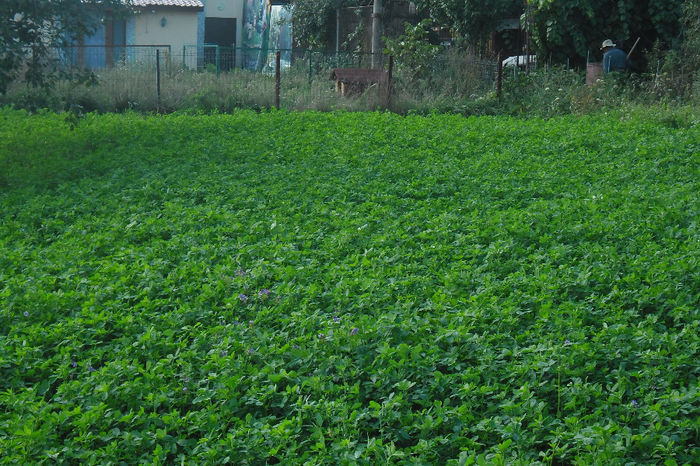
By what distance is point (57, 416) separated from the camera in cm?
385

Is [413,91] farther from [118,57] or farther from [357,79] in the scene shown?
[118,57]

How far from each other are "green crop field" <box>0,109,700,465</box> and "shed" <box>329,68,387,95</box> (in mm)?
9455

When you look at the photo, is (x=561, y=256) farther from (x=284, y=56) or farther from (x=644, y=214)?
(x=284, y=56)

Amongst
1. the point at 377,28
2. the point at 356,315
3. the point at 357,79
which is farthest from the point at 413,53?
the point at 356,315

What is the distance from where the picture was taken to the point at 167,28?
97.5 feet

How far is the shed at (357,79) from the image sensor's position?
61.9 feet

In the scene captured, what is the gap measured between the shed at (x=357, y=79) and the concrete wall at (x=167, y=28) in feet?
38.2

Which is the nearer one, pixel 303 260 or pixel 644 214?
pixel 303 260

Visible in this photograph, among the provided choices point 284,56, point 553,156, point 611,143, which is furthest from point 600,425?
point 284,56

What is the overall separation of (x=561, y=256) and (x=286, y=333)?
2.36 metres

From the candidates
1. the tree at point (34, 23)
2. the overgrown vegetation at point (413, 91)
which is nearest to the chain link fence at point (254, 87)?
the overgrown vegetation at point (413, 91)

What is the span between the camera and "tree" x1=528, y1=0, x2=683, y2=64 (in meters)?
18.8

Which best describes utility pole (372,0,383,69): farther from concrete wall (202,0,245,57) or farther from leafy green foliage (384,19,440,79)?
concrete wall (202,0,245,57)

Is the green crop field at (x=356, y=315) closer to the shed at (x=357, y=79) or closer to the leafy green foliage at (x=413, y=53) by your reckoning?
the shed at (x=357, y=79)
